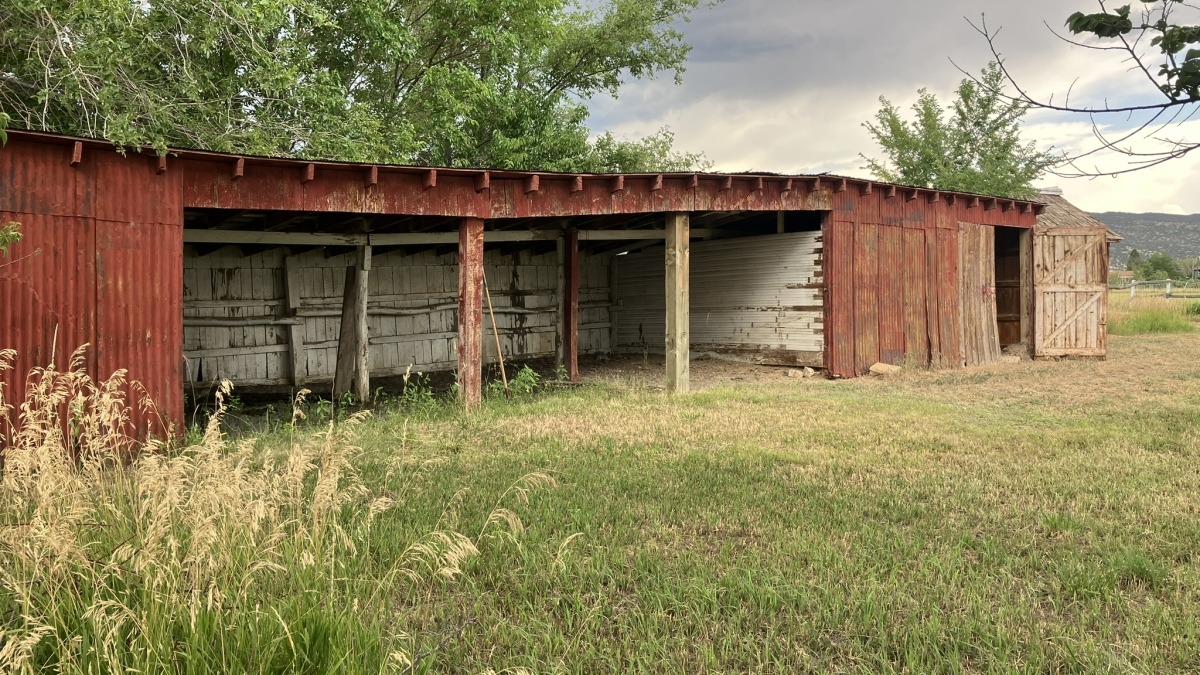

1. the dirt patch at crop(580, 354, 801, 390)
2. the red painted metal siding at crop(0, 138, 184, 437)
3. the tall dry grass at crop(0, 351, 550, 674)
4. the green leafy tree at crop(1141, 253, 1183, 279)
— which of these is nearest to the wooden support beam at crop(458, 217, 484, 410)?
the red painted metal siding at crop(0, 138, 184, 437)

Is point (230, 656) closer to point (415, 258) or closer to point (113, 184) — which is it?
point (113, 184)

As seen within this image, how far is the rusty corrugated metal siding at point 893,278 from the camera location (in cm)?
1378

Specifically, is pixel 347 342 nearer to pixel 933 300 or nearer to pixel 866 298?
pixel 866 298

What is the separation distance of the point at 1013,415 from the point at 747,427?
10.9ft

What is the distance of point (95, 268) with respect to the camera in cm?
734

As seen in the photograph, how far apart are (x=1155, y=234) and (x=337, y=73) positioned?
156193 mm

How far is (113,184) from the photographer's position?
7402mm

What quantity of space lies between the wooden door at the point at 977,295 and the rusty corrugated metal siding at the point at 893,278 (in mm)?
192

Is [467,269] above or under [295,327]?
above

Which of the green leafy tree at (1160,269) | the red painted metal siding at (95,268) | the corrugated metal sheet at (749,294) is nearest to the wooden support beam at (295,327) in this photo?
the red painted metal siding at (95,268)

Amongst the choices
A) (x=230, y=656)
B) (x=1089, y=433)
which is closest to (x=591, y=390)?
(x=1089, y=433)

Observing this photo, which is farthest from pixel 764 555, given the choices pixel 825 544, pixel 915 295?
pixel 915 295

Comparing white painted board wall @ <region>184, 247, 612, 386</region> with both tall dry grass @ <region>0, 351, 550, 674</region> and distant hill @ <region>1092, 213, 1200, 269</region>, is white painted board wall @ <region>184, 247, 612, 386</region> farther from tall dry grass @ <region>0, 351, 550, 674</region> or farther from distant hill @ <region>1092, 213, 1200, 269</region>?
distant hill @ <region>1092, 213, 1200, 269</region>

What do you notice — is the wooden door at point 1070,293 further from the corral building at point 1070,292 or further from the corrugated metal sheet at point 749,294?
the corrugated metal sheet at point 749,294
